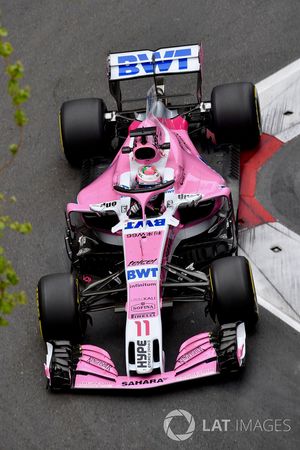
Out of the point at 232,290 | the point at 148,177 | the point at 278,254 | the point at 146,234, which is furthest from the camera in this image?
the point at 278,254

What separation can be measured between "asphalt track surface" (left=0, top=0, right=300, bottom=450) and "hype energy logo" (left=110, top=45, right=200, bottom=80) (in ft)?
5.39

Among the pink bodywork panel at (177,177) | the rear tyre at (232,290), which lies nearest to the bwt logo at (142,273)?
the rear tyre at (232,290)

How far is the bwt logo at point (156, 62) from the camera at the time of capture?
18766 millimetres

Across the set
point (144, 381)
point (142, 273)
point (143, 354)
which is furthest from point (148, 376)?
point (142, 273)

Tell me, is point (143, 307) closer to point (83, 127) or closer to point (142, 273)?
point (142, 273)

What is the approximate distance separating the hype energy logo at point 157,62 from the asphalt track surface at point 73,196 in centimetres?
164

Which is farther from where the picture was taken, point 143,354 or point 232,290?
point 232,290

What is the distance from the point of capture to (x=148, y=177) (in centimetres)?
1683

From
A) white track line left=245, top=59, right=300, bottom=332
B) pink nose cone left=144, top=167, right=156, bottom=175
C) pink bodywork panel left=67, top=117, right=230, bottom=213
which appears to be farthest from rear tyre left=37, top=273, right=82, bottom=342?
white track line left=245, top=59, right=300, bottom=332

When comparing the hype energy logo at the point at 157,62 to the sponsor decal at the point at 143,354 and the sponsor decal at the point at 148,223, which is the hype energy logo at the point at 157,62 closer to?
the sponsor decal at the point at 148,223

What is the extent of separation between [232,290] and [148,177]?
6.44 ft

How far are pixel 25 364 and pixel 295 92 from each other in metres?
6.28

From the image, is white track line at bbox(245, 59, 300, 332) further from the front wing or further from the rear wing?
the rear wing

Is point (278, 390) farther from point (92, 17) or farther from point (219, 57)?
point (92, 17)
